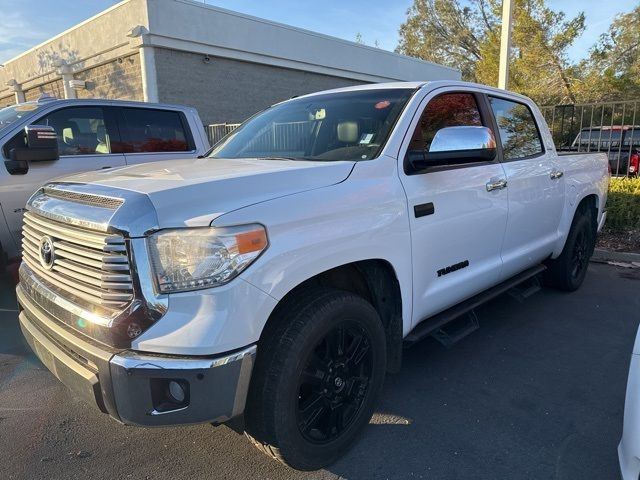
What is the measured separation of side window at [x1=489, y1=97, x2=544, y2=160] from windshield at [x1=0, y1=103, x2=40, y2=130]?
179 inches

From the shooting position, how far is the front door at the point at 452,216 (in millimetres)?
2877

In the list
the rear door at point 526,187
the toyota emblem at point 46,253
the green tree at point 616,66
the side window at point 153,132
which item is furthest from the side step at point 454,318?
the green tree at point 616,66

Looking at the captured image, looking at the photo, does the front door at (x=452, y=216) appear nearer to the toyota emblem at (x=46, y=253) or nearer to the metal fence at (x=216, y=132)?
the toyota emblem at (x=46, y=253)

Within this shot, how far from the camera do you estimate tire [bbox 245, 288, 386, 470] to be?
7.11 feet

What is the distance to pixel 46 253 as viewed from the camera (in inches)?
95.5

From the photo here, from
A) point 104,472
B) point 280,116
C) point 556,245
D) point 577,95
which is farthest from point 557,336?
point 577,95

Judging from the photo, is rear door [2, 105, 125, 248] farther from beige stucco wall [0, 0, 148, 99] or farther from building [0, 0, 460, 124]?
beige stucco wall [0, 0, 148, 99]

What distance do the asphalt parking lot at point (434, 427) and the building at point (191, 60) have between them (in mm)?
12110

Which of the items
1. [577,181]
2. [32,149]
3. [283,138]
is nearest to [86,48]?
[32,149]

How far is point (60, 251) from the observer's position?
2334 millimetres

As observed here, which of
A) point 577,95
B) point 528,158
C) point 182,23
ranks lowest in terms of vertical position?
point 528,158

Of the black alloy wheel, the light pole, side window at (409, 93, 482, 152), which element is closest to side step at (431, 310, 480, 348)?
the black alloy wheel

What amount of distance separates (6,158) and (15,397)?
251 cm

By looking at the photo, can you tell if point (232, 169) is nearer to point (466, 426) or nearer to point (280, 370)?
point (280, 370)
